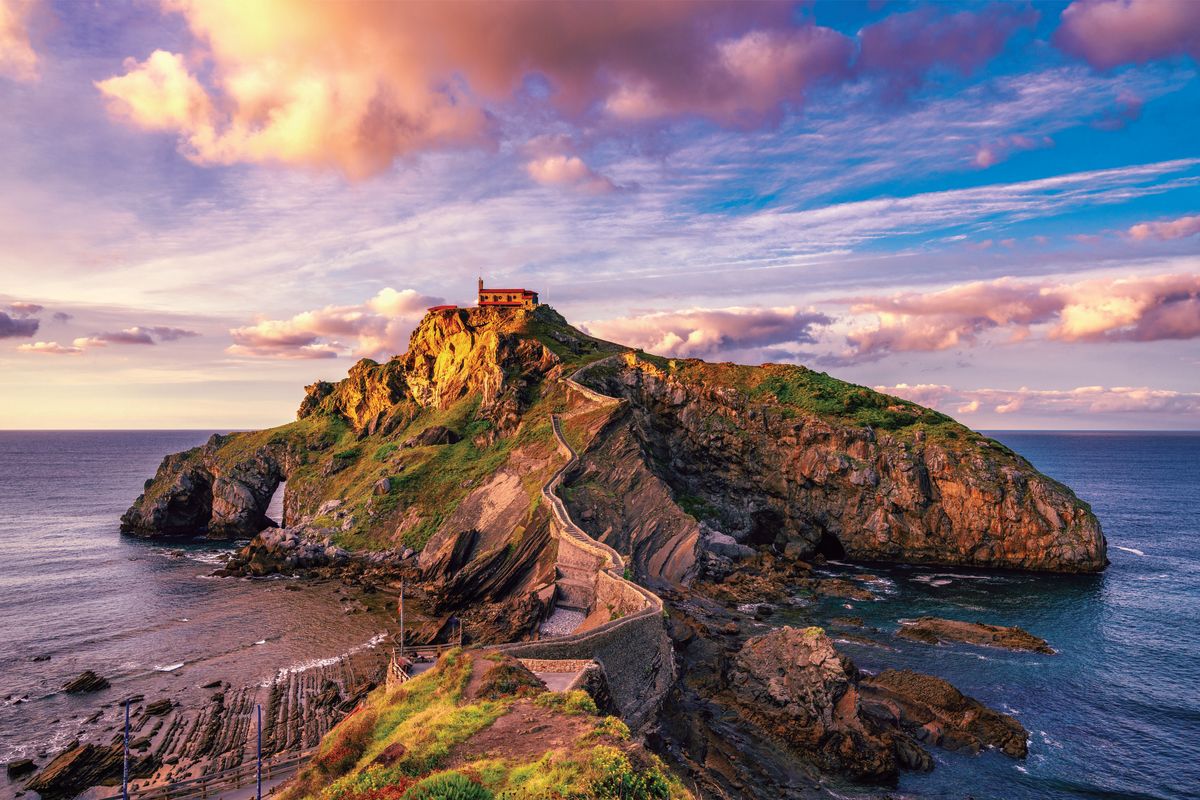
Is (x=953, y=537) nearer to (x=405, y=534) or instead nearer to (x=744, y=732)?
(x=744, y=732)

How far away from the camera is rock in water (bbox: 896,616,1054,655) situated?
178 feet

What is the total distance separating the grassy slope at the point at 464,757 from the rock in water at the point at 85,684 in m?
33.3

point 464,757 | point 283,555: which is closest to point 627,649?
point 464,757

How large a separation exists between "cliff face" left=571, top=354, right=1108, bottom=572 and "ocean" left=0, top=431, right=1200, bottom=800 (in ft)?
15.1

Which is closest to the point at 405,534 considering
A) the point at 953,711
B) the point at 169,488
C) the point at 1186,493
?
the point at 169,488

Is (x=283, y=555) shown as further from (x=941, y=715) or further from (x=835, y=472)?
(x=941, y=715)

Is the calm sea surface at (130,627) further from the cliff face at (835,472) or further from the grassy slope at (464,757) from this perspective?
the cliff face at (835,472)

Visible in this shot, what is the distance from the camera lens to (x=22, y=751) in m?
39.8

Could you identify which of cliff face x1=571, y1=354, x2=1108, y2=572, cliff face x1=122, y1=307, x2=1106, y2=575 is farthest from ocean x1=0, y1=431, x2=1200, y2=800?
cliff face x1=122, y1=307, x2=1106, y2=575

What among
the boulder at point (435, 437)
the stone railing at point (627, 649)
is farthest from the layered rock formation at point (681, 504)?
the stone railing at point (627, 649)

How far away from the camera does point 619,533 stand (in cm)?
6769

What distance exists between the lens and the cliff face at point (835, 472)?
259 ft

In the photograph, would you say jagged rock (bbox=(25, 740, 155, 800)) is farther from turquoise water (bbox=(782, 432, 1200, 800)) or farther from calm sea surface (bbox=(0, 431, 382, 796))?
turquoise water (bbox=(782, 432, 1200, 800))

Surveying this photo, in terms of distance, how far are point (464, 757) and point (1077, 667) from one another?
5205 centimetres
